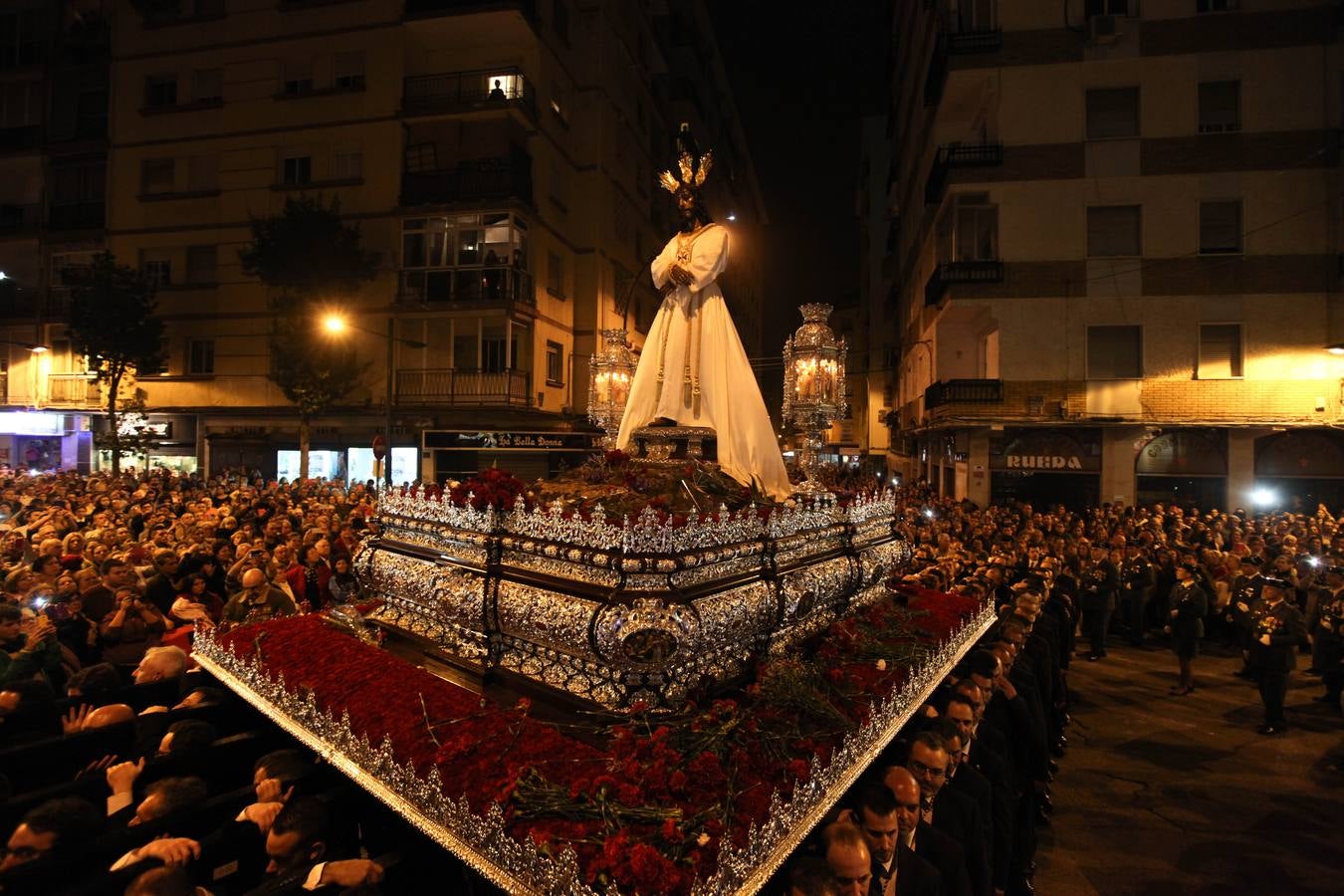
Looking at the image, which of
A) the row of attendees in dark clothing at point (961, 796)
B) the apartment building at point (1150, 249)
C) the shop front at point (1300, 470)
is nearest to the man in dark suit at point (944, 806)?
the row of attendees in dark clothing at point (961, 796)

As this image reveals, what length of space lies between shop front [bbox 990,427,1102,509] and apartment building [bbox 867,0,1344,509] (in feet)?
0.22

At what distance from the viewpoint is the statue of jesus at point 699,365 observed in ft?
24.5

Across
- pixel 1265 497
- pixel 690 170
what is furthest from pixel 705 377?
pixel 1265 497

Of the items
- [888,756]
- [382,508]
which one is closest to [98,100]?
[382,508]

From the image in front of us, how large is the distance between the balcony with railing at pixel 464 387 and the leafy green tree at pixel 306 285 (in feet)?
7.50

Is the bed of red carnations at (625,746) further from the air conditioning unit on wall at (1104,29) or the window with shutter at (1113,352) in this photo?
the air conditioning unit on wall at (1104,29)

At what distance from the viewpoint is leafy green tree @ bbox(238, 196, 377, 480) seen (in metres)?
24.9

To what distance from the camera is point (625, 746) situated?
13.1ft

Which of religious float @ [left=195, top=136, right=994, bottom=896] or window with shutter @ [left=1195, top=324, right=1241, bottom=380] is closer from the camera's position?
religious float @ [left=195, top=136, right=994, bottom=896]

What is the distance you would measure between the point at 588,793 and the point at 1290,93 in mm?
29241

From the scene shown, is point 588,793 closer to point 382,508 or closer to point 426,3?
point 382,508

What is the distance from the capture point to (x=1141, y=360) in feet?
71.4

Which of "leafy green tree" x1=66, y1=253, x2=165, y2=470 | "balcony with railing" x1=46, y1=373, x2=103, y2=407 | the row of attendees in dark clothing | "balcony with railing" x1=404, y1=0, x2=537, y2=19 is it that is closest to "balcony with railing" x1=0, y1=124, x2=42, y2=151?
"leafy green tree" x1=66, y1=253, x2=165, y2=470

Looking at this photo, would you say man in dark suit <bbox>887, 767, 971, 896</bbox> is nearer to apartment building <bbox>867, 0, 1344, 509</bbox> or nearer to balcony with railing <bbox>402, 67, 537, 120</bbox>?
apartment building <bbox>867, 0, 1344, 509</bbox>
